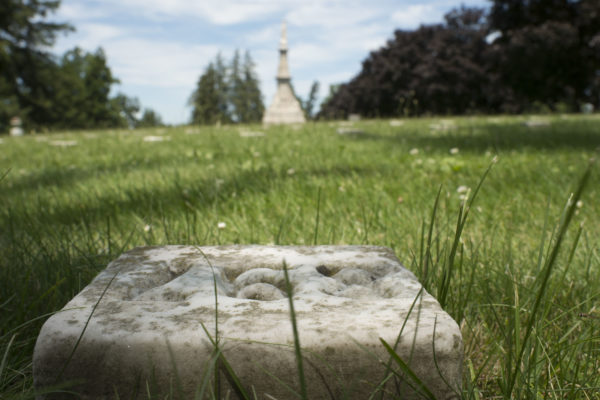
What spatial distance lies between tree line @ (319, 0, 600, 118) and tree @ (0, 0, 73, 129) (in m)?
18.9

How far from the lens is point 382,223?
7.22 feet

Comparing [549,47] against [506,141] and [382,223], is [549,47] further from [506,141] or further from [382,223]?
[382,223]

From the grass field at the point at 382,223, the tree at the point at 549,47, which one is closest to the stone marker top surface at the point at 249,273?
the grass field at the point at 382,223

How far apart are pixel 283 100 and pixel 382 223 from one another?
54.9 feet

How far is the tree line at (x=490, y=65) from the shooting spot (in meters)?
20.9

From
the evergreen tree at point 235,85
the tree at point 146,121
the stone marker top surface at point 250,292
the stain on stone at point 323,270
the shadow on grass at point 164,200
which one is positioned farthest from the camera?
the evergreen tree at point 235,85

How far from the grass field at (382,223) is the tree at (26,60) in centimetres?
2937

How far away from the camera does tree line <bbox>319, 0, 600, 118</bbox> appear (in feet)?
68.6

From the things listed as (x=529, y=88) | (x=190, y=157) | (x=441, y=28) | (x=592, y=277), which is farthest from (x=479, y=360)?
(x=441, y=28)

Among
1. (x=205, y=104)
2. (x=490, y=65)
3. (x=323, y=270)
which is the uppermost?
(x=490, y=65)

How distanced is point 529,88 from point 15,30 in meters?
29.2

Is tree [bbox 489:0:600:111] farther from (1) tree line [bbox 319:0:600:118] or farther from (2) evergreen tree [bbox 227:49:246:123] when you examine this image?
(2) evergreen tree [bbox 227:49:246:123]

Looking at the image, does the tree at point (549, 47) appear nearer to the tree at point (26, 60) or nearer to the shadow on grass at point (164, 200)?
the shadow on grass at point (164, 200)

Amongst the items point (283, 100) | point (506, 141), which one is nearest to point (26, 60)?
point (283, 100)
